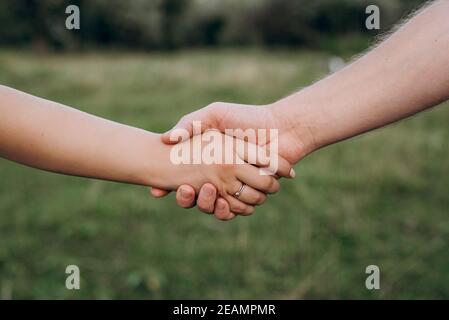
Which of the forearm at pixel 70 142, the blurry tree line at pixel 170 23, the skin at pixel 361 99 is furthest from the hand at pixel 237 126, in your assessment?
the blurry tree line at pixel 170 23

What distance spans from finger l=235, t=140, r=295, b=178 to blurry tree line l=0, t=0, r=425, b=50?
12519 mm

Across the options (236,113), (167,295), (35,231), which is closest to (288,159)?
(236,113)

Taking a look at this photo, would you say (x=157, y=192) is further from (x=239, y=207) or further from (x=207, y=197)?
(x=239, y=207)

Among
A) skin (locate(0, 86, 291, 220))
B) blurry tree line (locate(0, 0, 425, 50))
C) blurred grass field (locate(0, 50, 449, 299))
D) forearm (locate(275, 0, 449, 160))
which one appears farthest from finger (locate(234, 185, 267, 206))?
blurry tree line (locate(0, 0, 425, 50))

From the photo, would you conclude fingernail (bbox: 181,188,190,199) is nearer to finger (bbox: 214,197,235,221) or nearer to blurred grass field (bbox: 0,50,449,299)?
finger (bbox: 214,197,235,221)

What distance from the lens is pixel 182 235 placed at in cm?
267

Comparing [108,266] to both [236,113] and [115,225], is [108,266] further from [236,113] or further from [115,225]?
[236,113]

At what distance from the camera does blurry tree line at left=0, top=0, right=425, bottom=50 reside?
46.6 ft

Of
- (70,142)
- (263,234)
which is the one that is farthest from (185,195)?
(263,234)

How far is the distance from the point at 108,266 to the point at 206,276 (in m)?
0.45

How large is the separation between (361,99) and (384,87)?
0.08m

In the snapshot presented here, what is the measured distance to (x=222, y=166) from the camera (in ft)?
5.98

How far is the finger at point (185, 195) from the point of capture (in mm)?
1781

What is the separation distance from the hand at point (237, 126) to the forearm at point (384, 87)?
2cm
